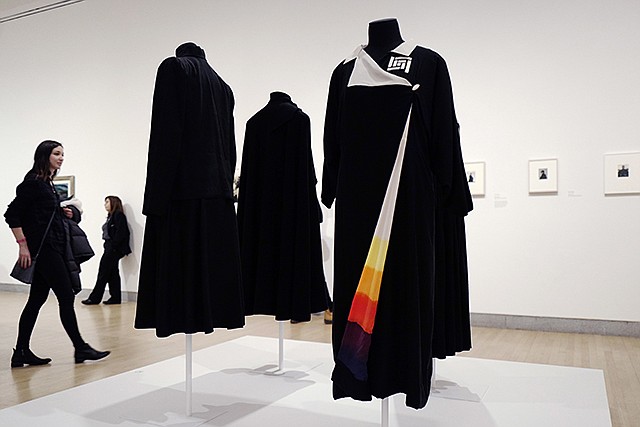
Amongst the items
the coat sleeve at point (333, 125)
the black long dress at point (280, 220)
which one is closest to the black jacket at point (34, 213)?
the black long dress at point (280, 220)

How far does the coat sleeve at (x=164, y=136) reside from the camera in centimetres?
331

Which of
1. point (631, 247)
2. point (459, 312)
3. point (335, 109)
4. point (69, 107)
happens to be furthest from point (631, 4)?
point (69, 107)

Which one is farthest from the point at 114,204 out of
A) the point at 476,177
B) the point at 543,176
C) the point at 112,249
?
the point at 543,176

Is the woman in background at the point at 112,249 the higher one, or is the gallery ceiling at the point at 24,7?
the gallery ceiling at the point at 24,7

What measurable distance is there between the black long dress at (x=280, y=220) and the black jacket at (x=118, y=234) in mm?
5510

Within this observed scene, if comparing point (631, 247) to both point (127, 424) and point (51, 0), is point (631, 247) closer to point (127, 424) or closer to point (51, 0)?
point (127, 424)

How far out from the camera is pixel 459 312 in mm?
3818

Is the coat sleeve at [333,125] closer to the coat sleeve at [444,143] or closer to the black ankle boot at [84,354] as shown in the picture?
the coat sleeve at [444,143]

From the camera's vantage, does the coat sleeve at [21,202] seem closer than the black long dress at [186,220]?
No

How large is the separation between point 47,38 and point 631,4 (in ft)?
30.3

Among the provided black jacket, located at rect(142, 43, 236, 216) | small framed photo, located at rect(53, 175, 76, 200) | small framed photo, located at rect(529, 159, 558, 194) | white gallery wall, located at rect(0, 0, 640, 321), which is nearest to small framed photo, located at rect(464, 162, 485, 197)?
white gallery wall, located at rect(0, 0, 640, 321)

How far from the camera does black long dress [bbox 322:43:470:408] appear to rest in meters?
2.60

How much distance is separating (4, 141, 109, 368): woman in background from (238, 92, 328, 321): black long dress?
5.26 feet

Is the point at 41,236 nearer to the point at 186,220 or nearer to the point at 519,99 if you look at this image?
the point at 186,220
